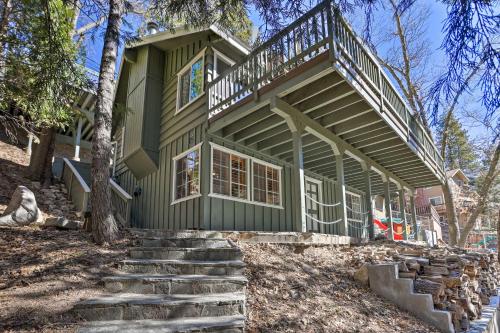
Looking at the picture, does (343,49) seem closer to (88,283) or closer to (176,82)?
(88,283)

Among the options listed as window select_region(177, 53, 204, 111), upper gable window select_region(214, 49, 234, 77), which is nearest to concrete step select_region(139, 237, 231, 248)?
window select_region(177, 53, 204, 111)

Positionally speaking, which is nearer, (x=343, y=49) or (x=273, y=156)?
(x=343, y=49)

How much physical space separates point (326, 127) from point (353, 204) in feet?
21.7

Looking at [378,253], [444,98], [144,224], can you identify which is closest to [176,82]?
[144,224]

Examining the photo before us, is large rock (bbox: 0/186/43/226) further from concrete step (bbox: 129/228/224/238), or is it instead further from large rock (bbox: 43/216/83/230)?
concrete step (bbox: 129/228/224/238)

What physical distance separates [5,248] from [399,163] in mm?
9606

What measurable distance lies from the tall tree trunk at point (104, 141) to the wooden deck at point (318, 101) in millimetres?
2372

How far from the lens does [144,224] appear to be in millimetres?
9289

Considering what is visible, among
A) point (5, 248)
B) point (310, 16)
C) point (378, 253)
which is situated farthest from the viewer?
point (378, 253)

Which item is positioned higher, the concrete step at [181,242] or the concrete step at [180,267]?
the concrete step at [181,242]

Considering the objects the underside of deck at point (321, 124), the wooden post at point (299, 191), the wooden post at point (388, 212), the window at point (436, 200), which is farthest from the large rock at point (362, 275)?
the window at point (436, 200)

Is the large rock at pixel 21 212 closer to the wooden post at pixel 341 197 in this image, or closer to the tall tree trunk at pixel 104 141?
the tall tree trunk at pixel 104 141

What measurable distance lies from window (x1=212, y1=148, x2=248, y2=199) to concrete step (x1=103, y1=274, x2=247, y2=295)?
3800 millimetres

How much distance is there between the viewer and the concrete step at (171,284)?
131 inches
